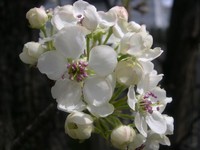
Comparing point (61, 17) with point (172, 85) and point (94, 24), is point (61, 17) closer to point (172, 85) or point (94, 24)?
point (94, 24)

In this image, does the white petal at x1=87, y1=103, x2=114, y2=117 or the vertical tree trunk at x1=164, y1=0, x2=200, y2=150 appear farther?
the vertical tree trunk at x1=164, y1=0, x2=200, y2=150

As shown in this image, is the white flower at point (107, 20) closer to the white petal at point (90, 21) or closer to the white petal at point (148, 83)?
the white petal at point (90, 21)

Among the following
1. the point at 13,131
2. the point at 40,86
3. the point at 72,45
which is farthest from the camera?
the point at 40,86

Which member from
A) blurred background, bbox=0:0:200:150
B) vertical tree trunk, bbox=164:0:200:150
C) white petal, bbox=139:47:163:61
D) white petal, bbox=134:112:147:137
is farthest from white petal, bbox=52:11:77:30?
vertical tree trunk, bbox=164:0:200:150

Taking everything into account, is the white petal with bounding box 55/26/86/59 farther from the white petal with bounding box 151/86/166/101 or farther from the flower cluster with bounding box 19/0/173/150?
the white petal with bounding box 151/86/166/101

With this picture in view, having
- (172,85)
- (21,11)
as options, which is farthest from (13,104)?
(172,85)

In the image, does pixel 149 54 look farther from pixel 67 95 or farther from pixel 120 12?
pixel 67 95

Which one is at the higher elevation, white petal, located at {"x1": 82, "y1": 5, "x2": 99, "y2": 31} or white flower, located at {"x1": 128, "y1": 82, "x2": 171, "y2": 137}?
white petal, located at {"x1": 82, "y1": 5, "x2": 99, "y2": 31}

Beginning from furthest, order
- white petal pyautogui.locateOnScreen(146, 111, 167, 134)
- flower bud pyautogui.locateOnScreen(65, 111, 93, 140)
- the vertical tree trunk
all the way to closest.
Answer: the vertical tree trunk, white petal pyautogui.locateOnScreen(146, 111, 167, 134), flower bud pyautogui.locateOnScreen(65, 111, 93, 140)
